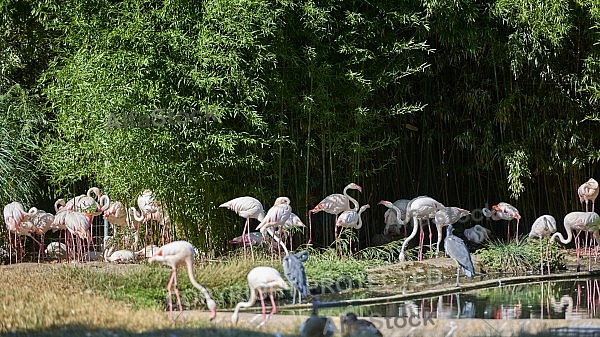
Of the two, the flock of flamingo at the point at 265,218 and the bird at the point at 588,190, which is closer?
the flock of flamingo at the point at 265,218

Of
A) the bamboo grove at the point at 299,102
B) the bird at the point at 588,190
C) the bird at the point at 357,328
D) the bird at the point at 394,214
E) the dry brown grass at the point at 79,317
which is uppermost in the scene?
the bamboo grove at the point at 299,102

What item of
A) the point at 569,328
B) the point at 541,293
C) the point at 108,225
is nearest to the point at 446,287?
the point at 541,293

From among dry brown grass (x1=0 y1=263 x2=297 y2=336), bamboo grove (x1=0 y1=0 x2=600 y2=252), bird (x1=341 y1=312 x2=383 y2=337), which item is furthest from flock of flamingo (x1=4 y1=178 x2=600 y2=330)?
bird (x1=341 y1=312 x2=383 y2=337)

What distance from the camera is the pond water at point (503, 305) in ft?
19.5

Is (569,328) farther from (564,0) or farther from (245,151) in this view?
(564,0)

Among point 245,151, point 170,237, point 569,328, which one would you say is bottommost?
point 569,328

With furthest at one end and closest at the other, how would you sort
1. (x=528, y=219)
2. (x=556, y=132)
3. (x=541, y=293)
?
(x=528, y=219) < (x=556, y=132) < (x=541, y=293)

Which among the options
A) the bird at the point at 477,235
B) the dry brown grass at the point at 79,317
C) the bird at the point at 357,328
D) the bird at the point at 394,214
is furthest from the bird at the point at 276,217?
the bird at the point at 357,328

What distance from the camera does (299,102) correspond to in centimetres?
914

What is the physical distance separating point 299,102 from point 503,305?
3.46 m

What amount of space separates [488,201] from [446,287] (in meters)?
3.97

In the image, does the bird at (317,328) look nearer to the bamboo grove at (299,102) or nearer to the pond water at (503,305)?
the pond water at (503,305)

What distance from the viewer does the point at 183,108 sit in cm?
850

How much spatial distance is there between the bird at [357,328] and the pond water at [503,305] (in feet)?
4.16
